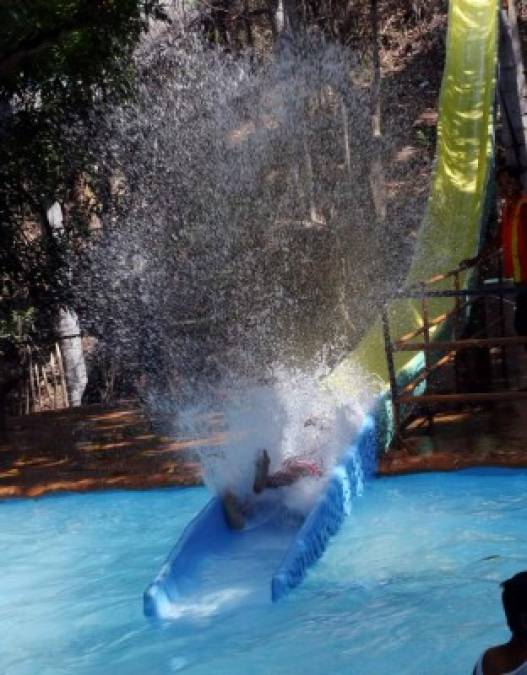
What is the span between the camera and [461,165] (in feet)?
35.1

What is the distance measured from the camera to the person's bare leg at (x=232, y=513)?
5.95m

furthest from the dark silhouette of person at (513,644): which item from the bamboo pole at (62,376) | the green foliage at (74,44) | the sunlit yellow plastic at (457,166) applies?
the bamboo pole at (62,376)

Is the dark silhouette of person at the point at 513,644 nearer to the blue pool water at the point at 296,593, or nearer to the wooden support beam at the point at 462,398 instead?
the blue pool water at the point at 296,593

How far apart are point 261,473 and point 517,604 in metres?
3.66

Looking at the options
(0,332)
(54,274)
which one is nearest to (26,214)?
(54,274)

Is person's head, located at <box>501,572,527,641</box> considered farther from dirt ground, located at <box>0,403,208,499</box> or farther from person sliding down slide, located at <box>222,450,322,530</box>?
dirt ground, located at <box>0,403,208,499</box>

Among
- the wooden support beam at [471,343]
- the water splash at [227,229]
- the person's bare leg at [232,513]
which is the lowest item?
the person's bare leg at [232,513]

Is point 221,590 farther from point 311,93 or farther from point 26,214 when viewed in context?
point 311,93

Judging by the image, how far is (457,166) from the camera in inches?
421

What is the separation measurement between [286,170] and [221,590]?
1122 cm

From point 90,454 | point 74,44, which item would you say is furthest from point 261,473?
point 74,44

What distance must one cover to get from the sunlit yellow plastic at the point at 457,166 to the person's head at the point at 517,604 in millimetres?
5646

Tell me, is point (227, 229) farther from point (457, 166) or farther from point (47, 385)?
point (457, 166)

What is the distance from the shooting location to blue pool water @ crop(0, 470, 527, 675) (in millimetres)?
4750
